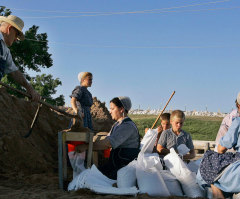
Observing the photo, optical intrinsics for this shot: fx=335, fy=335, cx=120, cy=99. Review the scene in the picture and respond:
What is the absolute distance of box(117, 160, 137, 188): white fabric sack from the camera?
3943 mm

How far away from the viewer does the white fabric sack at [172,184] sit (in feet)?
13.2

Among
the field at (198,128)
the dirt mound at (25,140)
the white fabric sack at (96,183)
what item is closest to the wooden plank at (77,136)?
the white fabric sack at (96,183)

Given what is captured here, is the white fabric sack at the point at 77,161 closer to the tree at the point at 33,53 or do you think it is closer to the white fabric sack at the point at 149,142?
the white fabric sack at the point at 149,142

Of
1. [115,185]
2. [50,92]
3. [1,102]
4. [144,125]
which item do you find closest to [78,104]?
[115,185]

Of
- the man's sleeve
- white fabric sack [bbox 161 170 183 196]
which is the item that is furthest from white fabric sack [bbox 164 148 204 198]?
the man's sleeve

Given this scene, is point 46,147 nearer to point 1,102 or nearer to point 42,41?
point 1,102

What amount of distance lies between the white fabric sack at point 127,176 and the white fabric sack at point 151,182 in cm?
8

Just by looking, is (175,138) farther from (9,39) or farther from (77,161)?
(9,39)

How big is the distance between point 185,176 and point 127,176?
0.70m

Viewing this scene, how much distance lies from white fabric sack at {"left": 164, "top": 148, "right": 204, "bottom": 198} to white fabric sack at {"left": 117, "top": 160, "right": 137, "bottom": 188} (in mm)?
477

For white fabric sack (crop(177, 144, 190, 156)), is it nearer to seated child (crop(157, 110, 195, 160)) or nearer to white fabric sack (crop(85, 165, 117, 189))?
seated child (crop(157, 110, 195, 160))

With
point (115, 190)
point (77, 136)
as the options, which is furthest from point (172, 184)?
point (77, 136)

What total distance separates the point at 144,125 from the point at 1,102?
467 inches

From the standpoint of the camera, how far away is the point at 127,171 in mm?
3980
